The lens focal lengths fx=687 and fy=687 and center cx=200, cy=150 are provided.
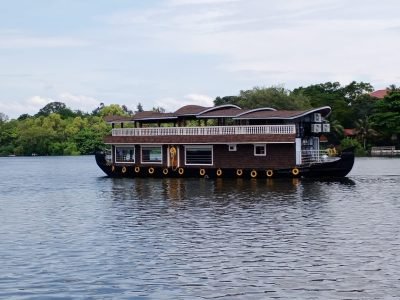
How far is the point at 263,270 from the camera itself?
1698cm

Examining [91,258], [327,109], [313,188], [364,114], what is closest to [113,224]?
[91,258]

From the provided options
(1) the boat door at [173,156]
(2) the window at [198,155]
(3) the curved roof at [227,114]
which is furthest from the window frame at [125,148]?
(2) the window at [198,155]

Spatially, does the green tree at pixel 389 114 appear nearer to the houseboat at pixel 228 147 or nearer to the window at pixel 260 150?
the houseboat at pixel 228 147

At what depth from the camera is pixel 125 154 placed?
170ft

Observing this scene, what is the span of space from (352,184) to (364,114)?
6372 centimetres

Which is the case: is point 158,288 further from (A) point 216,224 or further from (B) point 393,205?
(B) point 393,205

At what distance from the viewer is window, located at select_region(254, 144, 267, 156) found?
1797 inches

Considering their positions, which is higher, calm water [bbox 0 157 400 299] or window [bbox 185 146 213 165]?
window [bbox 185 146 213 165]

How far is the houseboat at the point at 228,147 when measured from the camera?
4497 cm

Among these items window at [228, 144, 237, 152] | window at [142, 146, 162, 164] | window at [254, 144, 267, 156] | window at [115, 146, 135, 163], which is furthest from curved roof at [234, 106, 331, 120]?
window at [115, 146, 135, 163]

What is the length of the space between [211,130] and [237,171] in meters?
3.47

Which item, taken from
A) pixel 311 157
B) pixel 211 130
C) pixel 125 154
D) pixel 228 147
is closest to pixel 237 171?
pixel 228 147

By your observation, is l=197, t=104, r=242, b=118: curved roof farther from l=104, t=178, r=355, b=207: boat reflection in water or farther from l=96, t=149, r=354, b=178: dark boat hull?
l=104, t=178, r=355, b=207: boat reflection in water

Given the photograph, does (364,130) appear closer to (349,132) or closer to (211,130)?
(349,132)
